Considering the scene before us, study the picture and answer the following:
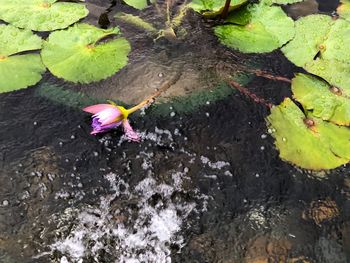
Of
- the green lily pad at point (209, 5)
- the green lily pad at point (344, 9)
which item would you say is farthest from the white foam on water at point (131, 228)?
the green lily pad at point (344, 9)

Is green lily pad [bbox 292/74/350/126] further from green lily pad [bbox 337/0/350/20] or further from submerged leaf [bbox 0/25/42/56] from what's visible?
submerged leaf [bbox 0/25/42/56]

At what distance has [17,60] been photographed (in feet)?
7.66

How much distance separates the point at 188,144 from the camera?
212 cm

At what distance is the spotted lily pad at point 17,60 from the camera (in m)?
2.24

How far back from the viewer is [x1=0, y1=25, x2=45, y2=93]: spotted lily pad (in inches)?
88.2

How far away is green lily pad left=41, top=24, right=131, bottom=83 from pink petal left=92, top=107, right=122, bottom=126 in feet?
1.04

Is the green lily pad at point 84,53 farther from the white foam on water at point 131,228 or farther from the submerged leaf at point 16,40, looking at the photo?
the white foam on water at point 131,228

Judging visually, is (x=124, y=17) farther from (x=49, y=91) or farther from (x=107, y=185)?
(x=107, y=185)

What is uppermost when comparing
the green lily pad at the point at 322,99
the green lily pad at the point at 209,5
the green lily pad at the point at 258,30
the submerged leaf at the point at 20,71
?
the green lily pad at the point at 209,5

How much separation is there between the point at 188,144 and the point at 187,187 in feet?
0.81

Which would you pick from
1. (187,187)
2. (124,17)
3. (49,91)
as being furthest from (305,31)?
(49,91)

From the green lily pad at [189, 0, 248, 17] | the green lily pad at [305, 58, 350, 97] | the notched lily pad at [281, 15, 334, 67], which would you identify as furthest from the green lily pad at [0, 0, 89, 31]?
→ the green lily pad at [305, 58, 350, 97]

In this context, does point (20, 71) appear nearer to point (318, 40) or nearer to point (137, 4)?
point (137, 4)

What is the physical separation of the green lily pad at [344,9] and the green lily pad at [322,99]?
26.1 inches
